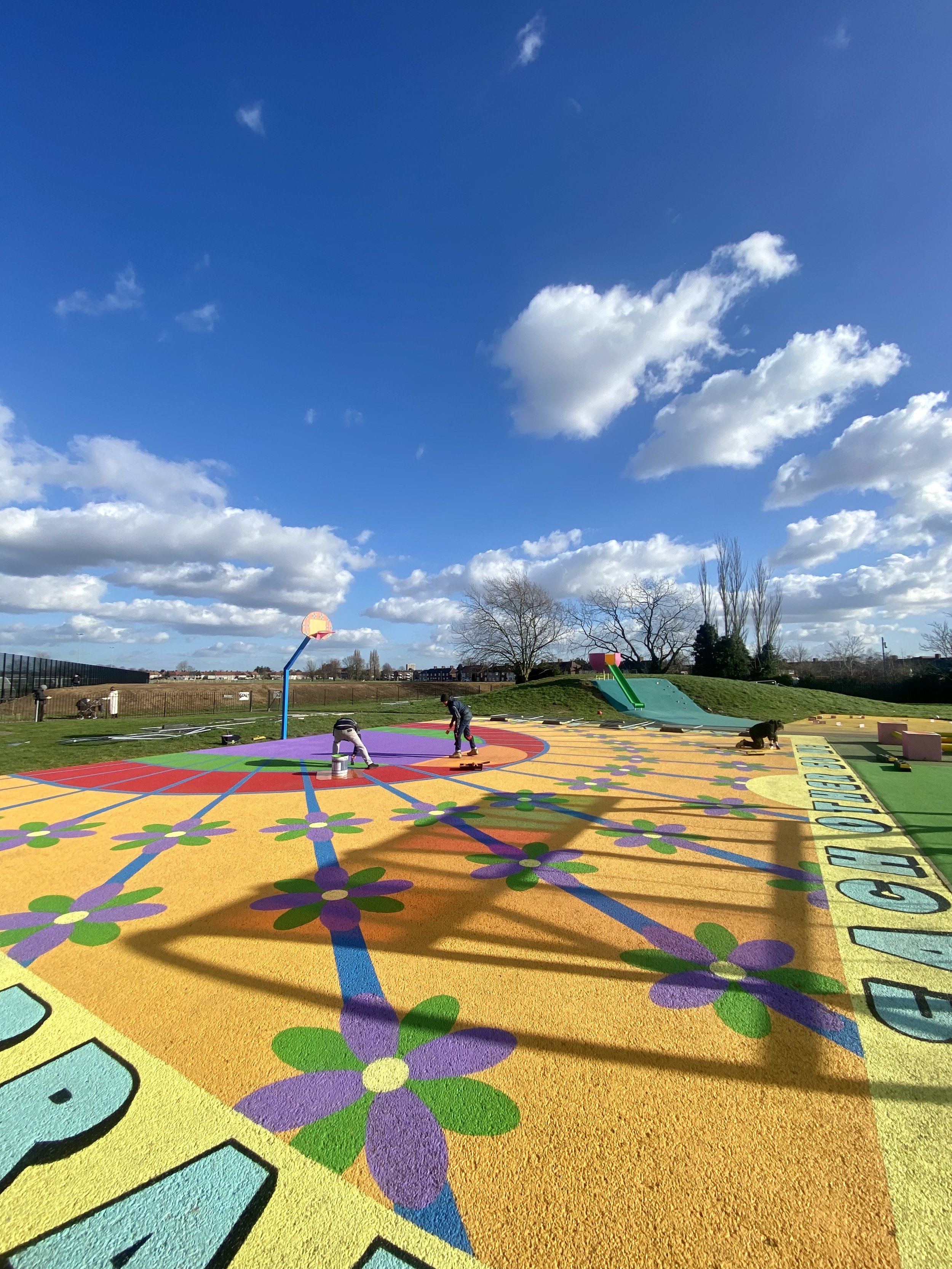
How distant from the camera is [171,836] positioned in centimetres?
687

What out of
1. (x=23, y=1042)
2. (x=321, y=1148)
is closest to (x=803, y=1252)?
(x=321, y=1148)

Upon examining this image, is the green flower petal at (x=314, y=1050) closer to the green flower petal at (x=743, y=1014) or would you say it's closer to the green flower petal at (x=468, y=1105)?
the green flower petal at (x=468, y=1105)

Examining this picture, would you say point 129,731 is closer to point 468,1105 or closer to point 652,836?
point 652,836

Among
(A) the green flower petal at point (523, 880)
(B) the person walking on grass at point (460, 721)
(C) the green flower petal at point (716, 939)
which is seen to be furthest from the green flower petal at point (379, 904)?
(B) the person walking on grass at point (460, 721)

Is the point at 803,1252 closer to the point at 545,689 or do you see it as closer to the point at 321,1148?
the point at 321,1148

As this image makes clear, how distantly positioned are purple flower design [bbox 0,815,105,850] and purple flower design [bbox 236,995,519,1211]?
5.59 metres

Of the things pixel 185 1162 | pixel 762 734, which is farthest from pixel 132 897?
pixel 762 734

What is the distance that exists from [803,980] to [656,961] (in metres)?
0.93

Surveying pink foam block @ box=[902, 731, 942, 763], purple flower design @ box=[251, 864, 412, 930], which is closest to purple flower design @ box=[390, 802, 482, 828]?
purple flower design @ box=[251, 864, 412, 930]

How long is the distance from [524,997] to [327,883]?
2593 millimetres

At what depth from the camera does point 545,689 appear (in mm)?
32625

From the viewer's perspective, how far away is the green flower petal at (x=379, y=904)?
15.4 ft

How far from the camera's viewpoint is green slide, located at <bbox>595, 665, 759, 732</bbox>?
942 inches

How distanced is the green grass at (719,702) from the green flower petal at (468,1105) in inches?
913
